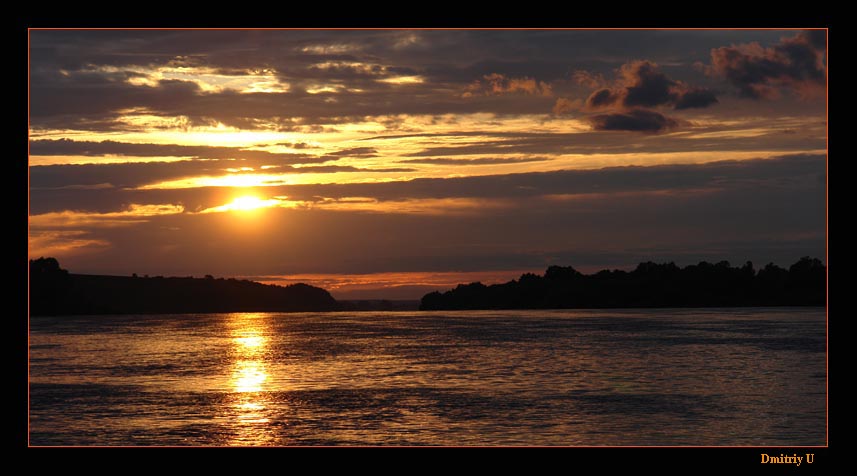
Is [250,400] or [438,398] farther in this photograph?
[250,400]

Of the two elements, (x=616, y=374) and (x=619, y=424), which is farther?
(x=616, y=374)

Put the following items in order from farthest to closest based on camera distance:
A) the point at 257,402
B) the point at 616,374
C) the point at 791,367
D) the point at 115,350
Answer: the point at 115,350 → the point at 791,367 → the point at 616,374 → the point at 257,402
